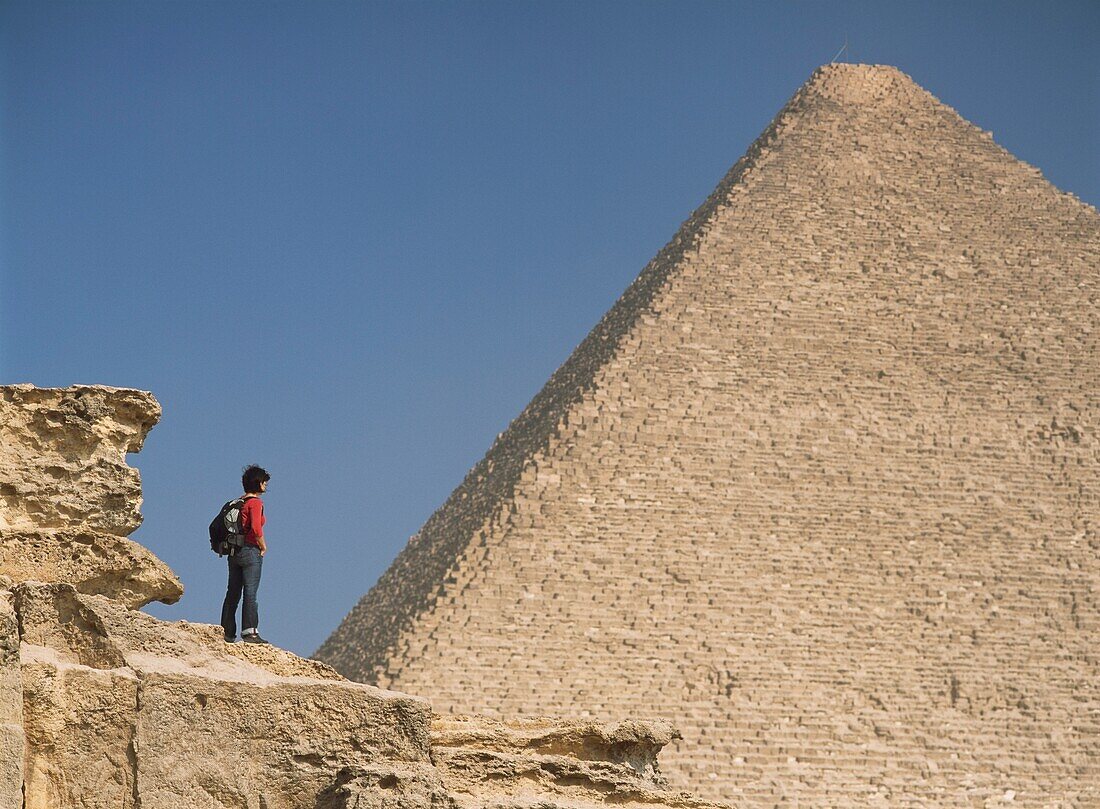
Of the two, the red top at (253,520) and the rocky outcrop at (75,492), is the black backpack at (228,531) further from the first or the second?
the rocky outcrop at (75,492)

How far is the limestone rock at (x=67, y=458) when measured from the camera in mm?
4844

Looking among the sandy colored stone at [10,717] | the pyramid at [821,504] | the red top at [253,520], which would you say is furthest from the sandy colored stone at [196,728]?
the pyramid at [821,504]

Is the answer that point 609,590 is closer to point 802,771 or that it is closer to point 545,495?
point 545,495

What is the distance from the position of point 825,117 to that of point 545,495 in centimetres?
1690

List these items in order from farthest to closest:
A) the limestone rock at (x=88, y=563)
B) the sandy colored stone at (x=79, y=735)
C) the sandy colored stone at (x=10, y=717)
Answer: the limestone rock at (x=88, y=563), the sandy colored stone at (x=79, y=735), the sandy colored stone at (x=10, y=717)

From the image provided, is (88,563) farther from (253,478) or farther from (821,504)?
(821,504)

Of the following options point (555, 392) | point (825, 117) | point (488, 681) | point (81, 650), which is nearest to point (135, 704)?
point (81, 650)

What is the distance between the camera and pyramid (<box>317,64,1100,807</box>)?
130ft

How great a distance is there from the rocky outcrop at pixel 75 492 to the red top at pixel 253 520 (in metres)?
1.41

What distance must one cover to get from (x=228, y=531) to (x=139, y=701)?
187cm

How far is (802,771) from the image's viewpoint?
3747 cm

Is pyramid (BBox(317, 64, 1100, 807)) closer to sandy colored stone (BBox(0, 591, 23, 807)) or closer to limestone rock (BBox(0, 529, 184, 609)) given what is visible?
limestone rock (BBox(0, 529, 184, 609))

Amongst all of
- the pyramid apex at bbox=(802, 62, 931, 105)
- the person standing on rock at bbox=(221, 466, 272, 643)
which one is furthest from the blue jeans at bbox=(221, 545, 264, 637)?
the pyramid apex at bbox=(802, 62, 931, 105)

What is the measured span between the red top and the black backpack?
15 mm
